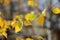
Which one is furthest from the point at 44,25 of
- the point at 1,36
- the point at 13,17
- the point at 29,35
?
the point at 1,36

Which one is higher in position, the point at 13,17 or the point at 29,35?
the point at 13,17

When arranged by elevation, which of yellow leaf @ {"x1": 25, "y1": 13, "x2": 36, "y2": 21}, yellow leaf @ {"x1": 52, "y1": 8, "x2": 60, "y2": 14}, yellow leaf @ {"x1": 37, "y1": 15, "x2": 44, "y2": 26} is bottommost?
yellow leaf @ {"x1": 37, "y1": 15, "x2": 44, "y2": 26}

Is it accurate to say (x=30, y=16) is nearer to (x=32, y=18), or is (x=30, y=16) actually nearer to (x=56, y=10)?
(x=32, y=18)

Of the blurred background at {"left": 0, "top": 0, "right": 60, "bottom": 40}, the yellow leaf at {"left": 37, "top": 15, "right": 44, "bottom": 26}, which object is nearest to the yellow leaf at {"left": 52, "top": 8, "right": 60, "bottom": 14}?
the blurred background at {"left": 0, "top": 0, "right": 60, "bottom": 40}

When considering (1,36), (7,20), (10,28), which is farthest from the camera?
(7,20)

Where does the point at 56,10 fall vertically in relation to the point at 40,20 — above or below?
above

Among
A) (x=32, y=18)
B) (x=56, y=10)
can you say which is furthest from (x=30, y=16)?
(x=56, y=10)

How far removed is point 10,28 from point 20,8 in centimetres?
27

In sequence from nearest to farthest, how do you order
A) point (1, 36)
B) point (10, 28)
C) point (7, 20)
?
point (1, 36)
point (10, 28)
point (7, 20)

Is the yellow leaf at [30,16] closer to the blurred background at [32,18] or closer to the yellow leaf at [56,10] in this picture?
the blurred background at [32,18]

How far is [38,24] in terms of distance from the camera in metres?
2.19

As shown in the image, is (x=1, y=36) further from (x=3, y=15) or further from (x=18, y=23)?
(x=3, y=15)

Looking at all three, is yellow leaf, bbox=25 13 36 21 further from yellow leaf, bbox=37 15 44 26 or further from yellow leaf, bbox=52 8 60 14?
yellow leaf, bbox=52 8 60 14

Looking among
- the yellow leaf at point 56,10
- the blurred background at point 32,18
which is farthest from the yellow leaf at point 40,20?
the yellow leaf at point 56,10
